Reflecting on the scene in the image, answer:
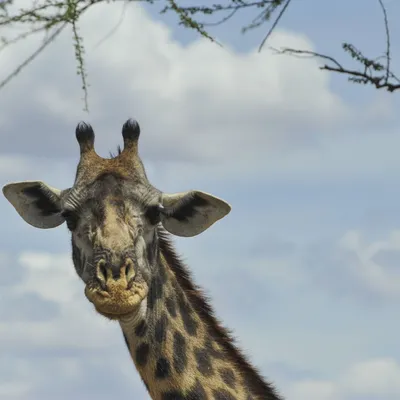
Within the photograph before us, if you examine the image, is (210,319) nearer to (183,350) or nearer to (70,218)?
(183,350)

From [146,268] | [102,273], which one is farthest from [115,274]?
[146,268]

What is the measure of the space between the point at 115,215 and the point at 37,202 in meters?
2.23

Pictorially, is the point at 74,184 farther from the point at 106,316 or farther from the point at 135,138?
the point at 106,316

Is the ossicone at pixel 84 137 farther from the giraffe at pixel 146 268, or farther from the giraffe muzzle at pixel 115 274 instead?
the giraffe muzzle at pixel 115 274

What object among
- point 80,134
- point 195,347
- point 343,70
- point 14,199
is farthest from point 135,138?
point 343,70

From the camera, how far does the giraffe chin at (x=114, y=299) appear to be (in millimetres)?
11242

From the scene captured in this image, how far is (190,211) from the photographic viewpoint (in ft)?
43.8

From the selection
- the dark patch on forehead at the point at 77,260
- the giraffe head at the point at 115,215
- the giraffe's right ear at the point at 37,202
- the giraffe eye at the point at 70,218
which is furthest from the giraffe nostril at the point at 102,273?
the giraffe's right ear at the point at 37,202

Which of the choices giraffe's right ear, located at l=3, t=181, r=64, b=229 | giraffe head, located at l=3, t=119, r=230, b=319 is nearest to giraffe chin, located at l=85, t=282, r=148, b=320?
giraffe head, located at l=3, t=119, r=230, b=319

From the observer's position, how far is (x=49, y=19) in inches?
403

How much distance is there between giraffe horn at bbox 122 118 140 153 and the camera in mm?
13633

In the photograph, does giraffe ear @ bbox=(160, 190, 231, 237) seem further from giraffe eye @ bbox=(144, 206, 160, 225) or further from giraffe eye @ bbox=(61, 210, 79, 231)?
giraffe eye @ bbox=(61, 210, 79, 231)

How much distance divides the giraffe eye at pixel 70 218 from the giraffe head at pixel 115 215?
0.04ft

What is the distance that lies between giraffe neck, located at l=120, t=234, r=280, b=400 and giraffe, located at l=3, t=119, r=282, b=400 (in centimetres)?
1
